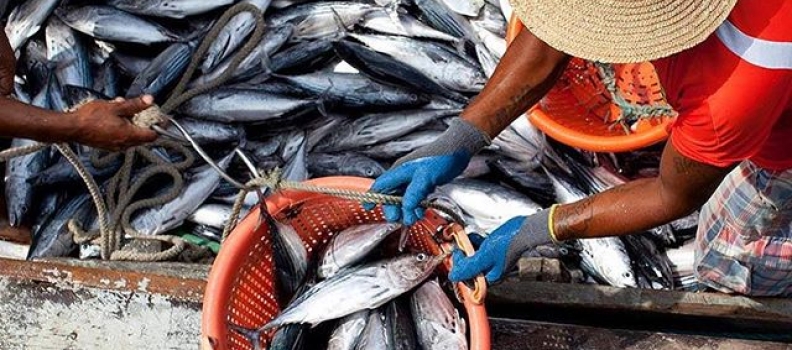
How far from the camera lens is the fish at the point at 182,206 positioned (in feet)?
13.3

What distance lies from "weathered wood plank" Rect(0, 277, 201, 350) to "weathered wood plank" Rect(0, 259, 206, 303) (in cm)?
3

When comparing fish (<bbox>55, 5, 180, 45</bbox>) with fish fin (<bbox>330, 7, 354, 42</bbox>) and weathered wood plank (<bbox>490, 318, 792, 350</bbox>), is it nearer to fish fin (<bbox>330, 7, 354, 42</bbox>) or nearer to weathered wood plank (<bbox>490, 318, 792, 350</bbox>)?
fish fin (<bbox>330, 7, 354, 42</bbox>)

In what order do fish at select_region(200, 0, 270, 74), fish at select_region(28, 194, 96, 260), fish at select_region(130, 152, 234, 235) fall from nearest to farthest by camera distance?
fish at select_region(28, 194, 96, 260) < fish at select_region(130, 152, 234, 235) < fish at select_region(200, 0, 270, 74)

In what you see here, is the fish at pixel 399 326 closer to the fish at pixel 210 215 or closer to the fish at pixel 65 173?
the fish at pixel 210 215

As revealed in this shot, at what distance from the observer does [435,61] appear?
4352 millimetres

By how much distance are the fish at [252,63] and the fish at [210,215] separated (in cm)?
68

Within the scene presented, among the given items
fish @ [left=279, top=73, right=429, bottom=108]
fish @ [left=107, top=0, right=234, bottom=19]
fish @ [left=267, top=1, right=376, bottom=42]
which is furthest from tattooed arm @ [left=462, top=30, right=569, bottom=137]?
fish @ [left=107, top=0, right=234, bottom=19]

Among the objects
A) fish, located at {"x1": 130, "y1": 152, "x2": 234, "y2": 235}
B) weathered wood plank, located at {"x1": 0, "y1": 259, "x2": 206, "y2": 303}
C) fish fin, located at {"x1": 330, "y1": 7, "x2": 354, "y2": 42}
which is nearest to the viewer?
weathered wood plank, located at {"x1": 0, "y1": 259, "x2": 206, "y2": 303}

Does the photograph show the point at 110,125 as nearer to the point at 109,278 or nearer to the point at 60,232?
the point at 109,278

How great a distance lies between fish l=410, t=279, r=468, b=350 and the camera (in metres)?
2.79

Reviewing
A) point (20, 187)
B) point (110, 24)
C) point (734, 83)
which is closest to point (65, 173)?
point (20, 187)

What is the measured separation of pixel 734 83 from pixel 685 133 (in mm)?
226

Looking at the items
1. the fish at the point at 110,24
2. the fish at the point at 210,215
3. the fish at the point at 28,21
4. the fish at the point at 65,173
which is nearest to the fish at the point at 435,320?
the fish at the point at 210,215

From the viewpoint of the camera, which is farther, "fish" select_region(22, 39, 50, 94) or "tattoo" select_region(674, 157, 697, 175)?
"fish" select_region(22, 39, 50, 94)
